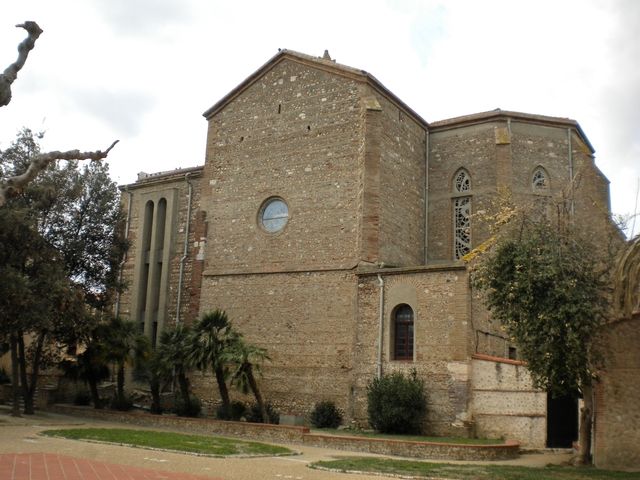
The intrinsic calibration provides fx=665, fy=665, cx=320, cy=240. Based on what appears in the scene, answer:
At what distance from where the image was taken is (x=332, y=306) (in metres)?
24.2

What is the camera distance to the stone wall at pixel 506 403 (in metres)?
19.4

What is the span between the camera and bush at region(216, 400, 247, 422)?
23266 mm

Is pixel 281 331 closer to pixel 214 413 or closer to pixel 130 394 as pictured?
pixel 214 413

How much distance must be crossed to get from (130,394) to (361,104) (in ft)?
51.8

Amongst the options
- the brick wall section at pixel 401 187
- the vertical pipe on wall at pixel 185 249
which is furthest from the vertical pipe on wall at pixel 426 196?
the vertical pipe on wall at pixel 185 249

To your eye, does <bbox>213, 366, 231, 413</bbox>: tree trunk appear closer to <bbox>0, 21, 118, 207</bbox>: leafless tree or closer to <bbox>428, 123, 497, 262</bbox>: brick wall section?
<bbox>428, 123, 497, 262</bbox>: brick wall section

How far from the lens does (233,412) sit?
2403 centimetres

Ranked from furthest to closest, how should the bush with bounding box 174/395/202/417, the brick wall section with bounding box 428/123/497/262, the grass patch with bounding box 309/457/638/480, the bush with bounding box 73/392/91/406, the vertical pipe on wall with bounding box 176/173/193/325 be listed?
1. the vertical pipe on wall with bounding box 176/173/193/325
2. the bush with bounding box 73/392/91/406
3. the brick wall section with bounding box 428/123/497/262
4. the bush with bounding box 174/395/202/417
5. the grass patch with bounding box 309/457/638/480

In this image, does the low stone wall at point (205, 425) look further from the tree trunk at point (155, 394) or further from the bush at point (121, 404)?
the tree trunk at point (155, 394)

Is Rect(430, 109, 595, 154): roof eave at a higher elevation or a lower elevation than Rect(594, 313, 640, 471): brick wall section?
higher

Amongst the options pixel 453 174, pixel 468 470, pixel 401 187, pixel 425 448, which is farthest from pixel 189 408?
pixel 453 174

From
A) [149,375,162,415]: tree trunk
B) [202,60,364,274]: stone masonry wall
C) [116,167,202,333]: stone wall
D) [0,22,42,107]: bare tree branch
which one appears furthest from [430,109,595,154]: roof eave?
[0,22,42,107]: bare tree branch

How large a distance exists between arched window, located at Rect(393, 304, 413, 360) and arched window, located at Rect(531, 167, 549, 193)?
9.06 metres

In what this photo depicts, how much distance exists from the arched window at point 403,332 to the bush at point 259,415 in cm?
476
